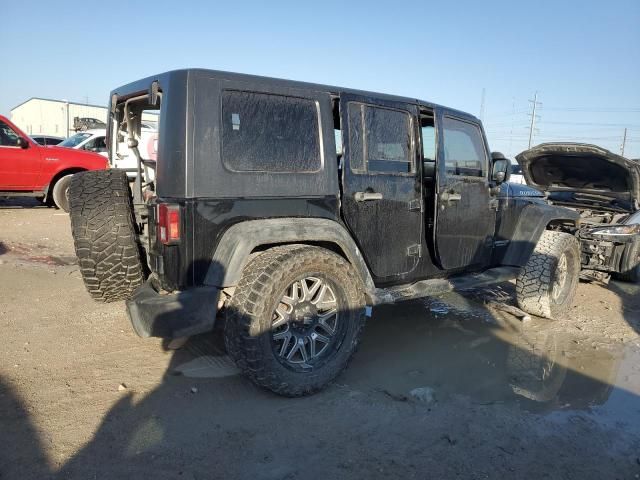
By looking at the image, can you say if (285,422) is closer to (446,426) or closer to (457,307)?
(446,426)

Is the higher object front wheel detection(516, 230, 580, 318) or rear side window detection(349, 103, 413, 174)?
rear side window detection(349, 103, 413, 174)

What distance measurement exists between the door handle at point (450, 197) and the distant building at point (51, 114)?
37.5m

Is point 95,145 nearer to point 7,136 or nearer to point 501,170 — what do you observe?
point 7,136

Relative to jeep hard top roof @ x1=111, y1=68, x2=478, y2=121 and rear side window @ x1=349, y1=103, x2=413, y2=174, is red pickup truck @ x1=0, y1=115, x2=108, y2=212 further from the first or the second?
rear side window @ x1=349, y1=103, x2=413, y2=174

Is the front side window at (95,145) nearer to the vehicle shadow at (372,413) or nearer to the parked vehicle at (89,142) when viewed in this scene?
the parked vehicle at (89,142)

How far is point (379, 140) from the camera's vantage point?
3.85m

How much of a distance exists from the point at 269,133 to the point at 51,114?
1910 inches

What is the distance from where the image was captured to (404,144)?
4.05 m

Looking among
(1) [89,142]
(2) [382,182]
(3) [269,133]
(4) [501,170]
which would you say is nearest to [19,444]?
(3) [269,133]

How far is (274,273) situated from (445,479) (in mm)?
1472

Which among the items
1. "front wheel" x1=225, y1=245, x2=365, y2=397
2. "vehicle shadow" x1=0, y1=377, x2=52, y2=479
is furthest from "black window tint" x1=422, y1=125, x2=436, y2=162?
"vehicle shadow" x1=0, y1=377, x2=52, y2=479

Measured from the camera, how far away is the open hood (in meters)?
6.16

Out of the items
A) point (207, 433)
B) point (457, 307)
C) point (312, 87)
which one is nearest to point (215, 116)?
point (312, 87)

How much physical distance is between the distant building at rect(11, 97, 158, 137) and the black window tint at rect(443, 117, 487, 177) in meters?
37.1
